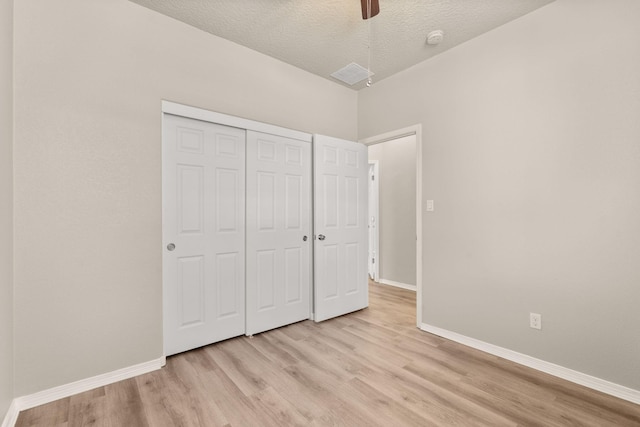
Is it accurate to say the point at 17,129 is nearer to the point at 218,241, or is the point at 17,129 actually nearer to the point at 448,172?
the point at 218,241

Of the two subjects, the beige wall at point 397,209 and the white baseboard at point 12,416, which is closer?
the white baseboard at point 12,416

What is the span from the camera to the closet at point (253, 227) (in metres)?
2.42

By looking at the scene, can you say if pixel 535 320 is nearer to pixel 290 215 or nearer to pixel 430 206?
pixel 430 206

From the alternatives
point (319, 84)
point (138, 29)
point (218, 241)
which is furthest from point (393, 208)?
point (138, 29)

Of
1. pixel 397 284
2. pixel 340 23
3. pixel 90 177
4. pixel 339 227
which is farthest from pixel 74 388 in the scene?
pixel 397 284

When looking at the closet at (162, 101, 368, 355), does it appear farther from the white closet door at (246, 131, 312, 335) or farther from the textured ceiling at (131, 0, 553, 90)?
the textured ceiling at (131, 0, 553, 90)

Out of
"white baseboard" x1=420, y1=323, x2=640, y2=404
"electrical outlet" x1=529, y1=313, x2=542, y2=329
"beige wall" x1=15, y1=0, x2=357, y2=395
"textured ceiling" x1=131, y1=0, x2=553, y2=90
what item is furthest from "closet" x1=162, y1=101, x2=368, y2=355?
"electrical outlet" x1=529, y1=313, x2=542, y2=329

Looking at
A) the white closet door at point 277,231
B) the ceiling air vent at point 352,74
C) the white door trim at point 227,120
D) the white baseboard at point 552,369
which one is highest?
the ceiling air vent at point 352,74

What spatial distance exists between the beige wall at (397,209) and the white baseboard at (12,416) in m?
4.37

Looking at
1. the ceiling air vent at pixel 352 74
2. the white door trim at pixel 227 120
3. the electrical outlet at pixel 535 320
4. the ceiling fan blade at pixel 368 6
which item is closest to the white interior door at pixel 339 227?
the white door trim at pixel 227 120

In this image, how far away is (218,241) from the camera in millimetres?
2619

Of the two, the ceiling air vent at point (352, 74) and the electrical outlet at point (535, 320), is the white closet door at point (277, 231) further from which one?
the electrical outlet at point (535, 320)

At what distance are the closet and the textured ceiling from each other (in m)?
0.76

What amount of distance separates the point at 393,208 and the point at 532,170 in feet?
8.66
